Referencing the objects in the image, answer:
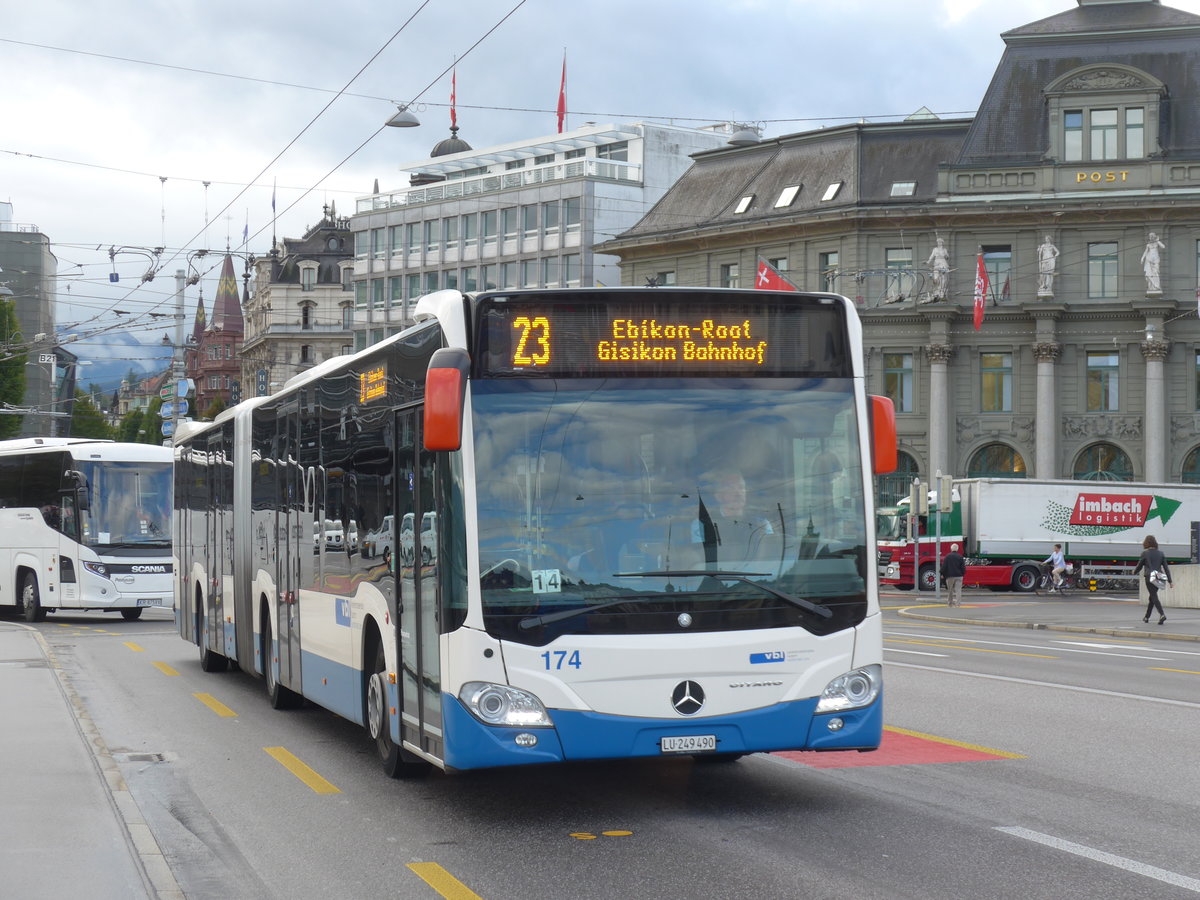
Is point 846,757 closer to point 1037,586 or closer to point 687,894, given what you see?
point 687,894

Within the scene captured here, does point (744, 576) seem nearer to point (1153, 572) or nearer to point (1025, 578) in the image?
point (1153, 572)

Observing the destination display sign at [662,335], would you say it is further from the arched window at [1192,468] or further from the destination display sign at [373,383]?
the arched window at [1192,468]

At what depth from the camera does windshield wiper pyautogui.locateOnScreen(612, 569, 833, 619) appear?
8562mm

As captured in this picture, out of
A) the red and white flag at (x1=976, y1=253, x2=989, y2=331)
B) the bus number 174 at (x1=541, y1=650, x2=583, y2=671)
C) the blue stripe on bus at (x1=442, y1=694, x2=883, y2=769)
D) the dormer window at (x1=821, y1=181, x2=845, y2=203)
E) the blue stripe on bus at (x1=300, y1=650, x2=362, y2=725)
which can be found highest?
the dormer window at (x1=821, y1=181, x2=845, y2=203)

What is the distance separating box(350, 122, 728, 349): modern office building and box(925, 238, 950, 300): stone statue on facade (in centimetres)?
1831

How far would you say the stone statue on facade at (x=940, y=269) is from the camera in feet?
191

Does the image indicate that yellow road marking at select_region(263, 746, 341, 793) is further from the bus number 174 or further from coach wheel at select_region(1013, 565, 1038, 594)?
coach wheel at select_region(1013, 565, 1038, 594)

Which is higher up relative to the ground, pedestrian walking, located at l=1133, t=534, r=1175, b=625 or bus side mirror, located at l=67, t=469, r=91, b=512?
bus side mirror, located at l=67, t=469, r=91, b=512

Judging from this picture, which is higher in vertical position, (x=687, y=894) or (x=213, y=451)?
(x=213, y=451)

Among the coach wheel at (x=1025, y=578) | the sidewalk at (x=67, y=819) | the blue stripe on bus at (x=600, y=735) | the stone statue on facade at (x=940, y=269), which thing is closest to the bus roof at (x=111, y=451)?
the sidewalk at (x=67, y=819)

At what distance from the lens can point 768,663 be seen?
8664 mm

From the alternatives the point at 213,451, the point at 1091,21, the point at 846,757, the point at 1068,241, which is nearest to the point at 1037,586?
the point at 1068,241

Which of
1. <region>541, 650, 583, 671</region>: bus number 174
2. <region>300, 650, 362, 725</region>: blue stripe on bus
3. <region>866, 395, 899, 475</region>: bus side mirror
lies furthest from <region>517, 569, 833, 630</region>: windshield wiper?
<region>300, 650, 362, 725</region>: blue stripe on bus

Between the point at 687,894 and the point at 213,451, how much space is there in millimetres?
12432
